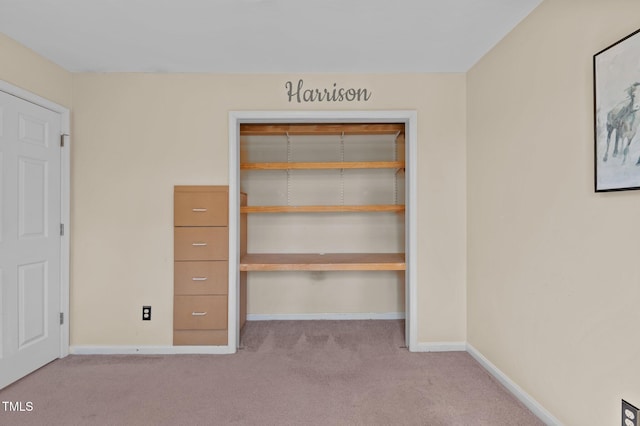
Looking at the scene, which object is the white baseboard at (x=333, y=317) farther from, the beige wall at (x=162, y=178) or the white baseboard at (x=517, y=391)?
the white baseboard at (x=517, y=391)

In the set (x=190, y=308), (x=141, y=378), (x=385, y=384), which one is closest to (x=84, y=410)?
(x=141, y=378)

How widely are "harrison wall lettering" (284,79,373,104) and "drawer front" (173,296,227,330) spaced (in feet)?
6.07

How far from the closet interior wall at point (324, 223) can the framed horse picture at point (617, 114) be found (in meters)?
2.37

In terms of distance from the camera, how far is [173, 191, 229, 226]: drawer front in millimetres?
2998

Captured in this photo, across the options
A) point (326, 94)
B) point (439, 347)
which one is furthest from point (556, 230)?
point (326, 94)

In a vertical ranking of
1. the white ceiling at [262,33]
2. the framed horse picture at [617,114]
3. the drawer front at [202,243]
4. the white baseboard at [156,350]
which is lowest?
the white baseboard at [156,350]

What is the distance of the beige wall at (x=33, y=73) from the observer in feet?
8.01

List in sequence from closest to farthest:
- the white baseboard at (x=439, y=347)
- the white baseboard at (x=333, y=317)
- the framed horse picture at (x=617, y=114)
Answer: the framed horse picture at (x=617, y=114)
the white baseboard at (x=439, y=347)
the white baseboard at (x=333, y=317)

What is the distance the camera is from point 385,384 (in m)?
2.47

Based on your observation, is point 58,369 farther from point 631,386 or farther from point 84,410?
point 631,386

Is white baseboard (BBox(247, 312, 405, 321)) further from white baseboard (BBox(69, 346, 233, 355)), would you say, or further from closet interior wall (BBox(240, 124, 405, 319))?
white baseboard (BBox(69, 346, 233, 355))

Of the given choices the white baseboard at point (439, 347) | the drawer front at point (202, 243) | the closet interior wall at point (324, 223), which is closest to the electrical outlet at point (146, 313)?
the drawer front at point (202, 243)

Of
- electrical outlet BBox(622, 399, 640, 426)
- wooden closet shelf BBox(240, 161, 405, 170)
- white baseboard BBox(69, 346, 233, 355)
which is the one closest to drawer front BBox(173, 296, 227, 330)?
white baseboard BBox(69, 346, 233, 355)

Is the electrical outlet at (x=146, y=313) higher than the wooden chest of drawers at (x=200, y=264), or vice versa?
the wooden chest of drawers at (x=200, y=264)
